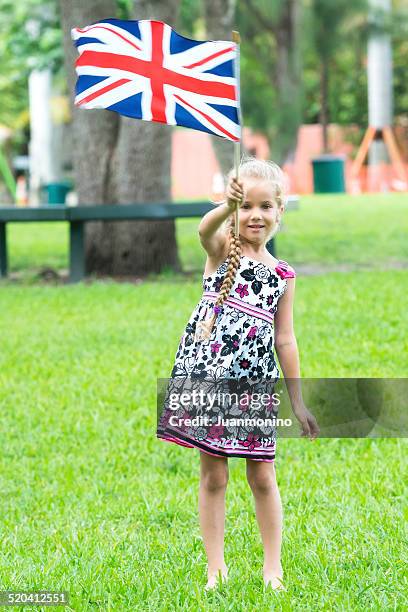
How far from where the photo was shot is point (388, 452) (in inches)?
201

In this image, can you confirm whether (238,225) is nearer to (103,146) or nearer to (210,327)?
(210,327)

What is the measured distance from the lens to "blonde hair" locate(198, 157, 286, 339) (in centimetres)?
343

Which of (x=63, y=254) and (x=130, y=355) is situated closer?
(x=130, y=355)

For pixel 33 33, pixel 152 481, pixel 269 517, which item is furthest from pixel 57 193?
pixel 269 517

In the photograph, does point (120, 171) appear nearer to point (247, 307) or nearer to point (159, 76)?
point (159, 76)

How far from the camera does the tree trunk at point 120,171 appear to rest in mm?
11453

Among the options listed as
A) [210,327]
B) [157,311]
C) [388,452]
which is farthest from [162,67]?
[157,311]

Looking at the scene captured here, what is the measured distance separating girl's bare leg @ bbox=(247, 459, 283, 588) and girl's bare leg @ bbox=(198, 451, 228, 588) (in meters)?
0.09

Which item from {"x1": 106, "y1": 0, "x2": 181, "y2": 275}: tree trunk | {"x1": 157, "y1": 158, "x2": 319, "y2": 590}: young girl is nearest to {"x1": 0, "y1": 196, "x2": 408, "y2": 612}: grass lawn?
{"x1": 157, "y1": 158, "x2": 319, "y2": 590}: young girl

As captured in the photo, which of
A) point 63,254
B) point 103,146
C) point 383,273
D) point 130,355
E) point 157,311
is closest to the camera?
point 130,355

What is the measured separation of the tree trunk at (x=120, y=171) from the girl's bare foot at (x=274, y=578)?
8093 mm

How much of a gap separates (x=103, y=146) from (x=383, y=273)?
10.4ft

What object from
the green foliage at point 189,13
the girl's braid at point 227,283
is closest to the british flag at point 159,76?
the girl's braid at point 227,283

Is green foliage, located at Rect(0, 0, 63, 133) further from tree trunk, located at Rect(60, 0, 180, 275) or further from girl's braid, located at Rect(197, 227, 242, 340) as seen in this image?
girl's braid, located at Rect(197, 227, 242, 340)
